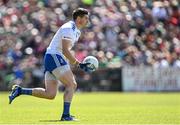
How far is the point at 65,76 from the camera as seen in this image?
15172 millimetres

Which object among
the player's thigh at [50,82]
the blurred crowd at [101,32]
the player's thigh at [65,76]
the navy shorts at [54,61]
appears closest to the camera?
the player's thigh at [65,76]

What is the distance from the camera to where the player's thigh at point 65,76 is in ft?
49.8

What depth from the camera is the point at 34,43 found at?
1355 inches

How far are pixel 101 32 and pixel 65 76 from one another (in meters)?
19.9

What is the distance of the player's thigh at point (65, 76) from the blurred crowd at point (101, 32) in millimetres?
18057

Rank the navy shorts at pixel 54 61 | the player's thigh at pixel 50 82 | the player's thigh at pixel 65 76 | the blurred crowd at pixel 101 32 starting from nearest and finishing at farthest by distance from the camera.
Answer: the player's thigh at pixel 65 76, the navy shorts at pixel 54 61, the player's thigh at pixel 50 82, the blurred crowd at pixel 101 32

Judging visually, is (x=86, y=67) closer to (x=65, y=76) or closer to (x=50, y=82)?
(x=65, y=76)

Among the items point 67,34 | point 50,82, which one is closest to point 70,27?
point 67,34

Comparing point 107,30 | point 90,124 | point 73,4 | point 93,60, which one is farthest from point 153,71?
point 90,124

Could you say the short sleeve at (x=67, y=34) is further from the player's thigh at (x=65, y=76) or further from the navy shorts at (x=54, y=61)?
the player's thigh at (x=65, y=76)

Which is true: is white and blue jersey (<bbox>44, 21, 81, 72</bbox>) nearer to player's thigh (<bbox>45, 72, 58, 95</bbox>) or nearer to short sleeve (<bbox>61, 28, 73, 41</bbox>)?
short sleeve (<bbox>61, 28, 73, 41</bbox>)

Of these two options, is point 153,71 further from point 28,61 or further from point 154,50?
point 28,61

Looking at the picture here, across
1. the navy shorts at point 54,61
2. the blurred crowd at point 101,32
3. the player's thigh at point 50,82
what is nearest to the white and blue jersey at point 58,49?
the navy shorts at point 54,61

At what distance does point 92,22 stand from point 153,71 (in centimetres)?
413
